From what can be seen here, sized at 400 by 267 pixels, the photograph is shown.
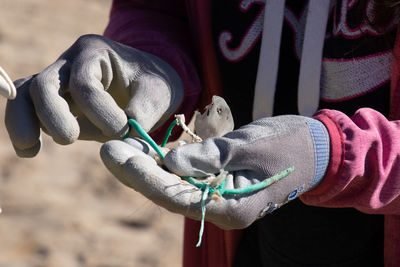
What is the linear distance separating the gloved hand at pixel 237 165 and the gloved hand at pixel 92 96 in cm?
11

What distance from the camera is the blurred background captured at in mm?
1992

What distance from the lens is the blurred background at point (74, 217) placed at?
1.99m

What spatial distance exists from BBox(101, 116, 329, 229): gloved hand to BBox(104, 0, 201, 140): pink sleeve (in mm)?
336

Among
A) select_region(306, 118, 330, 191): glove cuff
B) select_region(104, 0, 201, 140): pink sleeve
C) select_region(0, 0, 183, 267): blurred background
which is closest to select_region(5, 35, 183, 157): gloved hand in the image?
select_region(104, 0, 201, 140): pink sleeve

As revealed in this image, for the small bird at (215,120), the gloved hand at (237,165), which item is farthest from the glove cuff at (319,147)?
the small bird at (215,120)

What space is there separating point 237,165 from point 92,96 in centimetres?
25

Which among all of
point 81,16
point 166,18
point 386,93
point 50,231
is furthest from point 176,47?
point 81,16

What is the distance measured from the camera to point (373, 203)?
78 cm

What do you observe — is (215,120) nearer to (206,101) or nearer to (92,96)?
(92,96)

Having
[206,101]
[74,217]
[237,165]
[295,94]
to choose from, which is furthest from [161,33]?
[74,217]

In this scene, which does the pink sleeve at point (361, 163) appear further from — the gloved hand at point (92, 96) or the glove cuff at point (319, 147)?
the gloved hand at point (92, 96)

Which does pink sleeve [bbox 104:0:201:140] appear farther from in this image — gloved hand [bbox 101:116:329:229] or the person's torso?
gloved hand [bbox 101:116:329:229]

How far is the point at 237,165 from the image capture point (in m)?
0.74

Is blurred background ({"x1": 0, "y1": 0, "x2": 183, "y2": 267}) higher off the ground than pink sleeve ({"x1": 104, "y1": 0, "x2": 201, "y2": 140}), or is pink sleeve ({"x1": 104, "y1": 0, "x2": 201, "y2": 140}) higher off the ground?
pink sleeve ({"x1": 104, "y1": 0, "x2": 201, "y2": 140})
